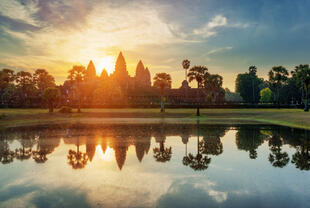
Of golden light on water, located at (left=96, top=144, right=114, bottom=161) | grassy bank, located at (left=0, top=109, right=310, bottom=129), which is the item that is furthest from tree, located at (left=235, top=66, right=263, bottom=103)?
golden light on water, located at (left=96, top=144, right=114, bottom=161)

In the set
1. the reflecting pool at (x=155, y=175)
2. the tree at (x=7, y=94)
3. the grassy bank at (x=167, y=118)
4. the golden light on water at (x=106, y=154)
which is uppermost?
the tree at (x=7, y=94)

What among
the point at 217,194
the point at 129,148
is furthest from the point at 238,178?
the point at 129,148

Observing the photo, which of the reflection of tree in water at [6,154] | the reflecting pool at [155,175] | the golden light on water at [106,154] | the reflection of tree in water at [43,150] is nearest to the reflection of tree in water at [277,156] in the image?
the reflecting pool at [155,175]

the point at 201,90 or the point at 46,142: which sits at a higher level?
the point at 201,90

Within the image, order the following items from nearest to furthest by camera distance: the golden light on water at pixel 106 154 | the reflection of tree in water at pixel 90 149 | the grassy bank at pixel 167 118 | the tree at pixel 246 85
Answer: the golden light on water at pixel 106 154, the reflection of tree in water at pixel 90 149, the grassy bank at pixel 167 118, the tree at pixel 246 85

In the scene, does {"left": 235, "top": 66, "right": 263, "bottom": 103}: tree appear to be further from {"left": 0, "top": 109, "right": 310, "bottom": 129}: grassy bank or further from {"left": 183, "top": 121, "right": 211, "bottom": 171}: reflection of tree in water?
{"left": 183, "top": 121, "right": 211, "bottom": 171}: reflection of tree in water

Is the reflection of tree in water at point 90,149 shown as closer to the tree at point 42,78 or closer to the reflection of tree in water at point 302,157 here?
the reflection of tree in water at point 302,157

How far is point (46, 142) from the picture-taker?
58.1 ft

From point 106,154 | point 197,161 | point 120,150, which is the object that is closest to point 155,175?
Answer: point 197,161

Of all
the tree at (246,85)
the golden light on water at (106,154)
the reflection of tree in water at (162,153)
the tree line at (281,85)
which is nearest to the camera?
the reflection of tree in water at (162,153)

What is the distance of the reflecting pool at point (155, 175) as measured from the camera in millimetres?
7531

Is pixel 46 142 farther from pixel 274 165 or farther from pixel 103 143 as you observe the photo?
pixel 274 165

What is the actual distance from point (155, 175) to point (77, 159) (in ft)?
16.3

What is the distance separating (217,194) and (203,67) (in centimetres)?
5601
